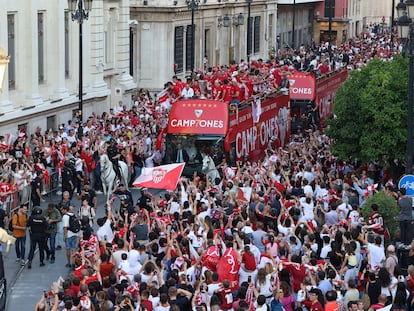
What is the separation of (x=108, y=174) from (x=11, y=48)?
8.88m

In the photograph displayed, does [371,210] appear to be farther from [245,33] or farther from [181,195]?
[245,33]

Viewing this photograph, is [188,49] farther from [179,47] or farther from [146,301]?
[146,301]

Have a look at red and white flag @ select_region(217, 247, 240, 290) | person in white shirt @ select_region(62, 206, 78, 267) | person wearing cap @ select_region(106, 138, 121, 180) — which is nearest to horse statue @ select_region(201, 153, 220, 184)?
person wearing cap @ select_region(106, 138, 121, 180)

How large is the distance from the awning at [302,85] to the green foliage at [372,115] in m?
10.3

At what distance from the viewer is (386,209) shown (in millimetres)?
23656

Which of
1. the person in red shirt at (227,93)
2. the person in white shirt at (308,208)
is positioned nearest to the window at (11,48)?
the person in red shirt at (227,93)

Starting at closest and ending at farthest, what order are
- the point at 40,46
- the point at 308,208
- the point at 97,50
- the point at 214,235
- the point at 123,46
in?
the point at 214,235 → the point at 308,208 → the point at 40,46 → the point at 97,50 → the point at 123,46

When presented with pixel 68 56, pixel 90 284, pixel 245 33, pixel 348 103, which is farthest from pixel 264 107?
pixel 245 33

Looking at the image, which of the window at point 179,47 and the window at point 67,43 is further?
the window at point 179,47

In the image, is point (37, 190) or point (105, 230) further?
point (37, 190)

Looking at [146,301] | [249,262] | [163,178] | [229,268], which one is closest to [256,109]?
[163,178]

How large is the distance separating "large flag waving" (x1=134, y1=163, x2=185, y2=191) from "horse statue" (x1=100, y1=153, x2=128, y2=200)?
16.0 ft

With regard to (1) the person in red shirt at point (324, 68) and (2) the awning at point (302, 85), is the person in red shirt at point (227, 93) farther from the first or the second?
(1) the person in red shirt at point (324, 68)

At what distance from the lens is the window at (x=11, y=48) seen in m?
37.6
